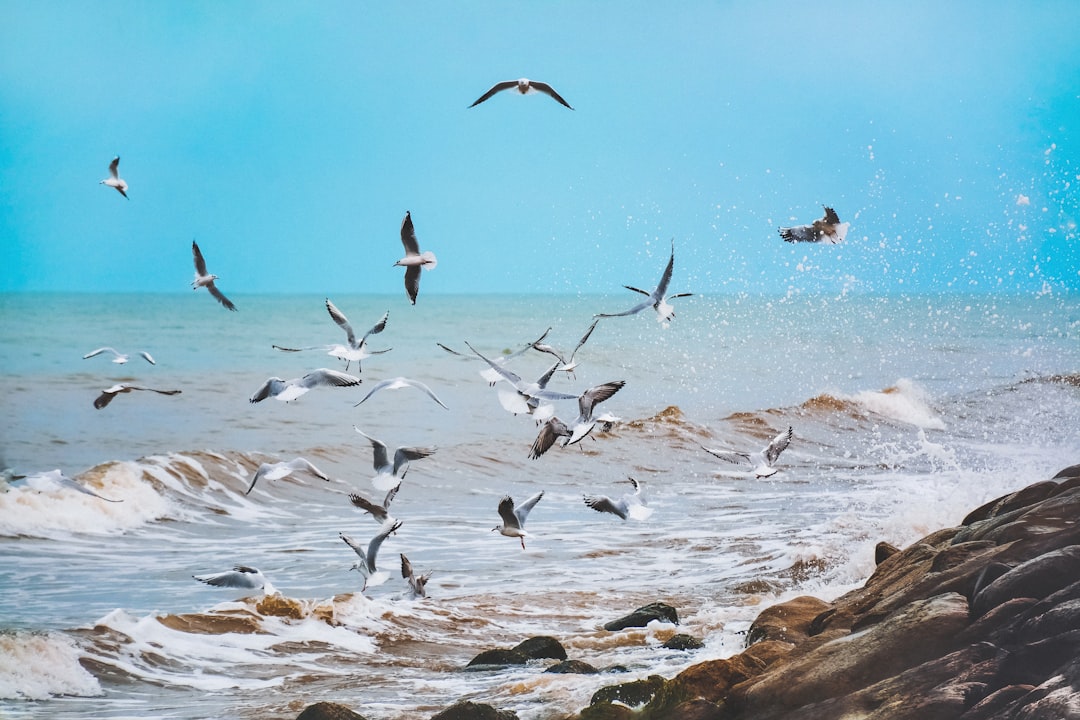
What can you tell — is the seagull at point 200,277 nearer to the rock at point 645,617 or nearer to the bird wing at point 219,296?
the bird wing at point 219,296

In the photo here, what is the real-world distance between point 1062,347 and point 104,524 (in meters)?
16.9

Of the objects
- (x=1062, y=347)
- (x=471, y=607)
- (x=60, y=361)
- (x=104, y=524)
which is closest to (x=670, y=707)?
(x=471, y=607)

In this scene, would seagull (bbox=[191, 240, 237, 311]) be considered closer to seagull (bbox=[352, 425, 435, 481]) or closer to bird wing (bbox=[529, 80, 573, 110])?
seagull (bbox=[352, 425, 435, 481])

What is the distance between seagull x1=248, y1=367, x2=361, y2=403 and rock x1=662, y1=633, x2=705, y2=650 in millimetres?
1531

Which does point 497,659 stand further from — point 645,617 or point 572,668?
point 645,617

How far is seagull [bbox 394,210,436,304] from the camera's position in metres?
3.71

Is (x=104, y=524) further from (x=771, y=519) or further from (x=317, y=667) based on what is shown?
(x=771, y=519)

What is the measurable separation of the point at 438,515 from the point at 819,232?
3.80 meters

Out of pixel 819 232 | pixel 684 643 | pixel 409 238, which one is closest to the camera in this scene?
pixel 409 238

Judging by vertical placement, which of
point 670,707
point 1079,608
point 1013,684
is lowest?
point 670,707

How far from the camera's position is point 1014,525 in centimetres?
313

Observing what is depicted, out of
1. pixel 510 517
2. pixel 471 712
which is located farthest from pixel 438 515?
pixel 471 712

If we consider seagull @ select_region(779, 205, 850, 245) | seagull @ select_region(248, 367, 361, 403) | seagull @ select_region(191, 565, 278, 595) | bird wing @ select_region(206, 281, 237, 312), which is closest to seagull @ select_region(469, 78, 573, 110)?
seagull @ select_region(779, 205, 850, 245)

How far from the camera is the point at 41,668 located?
3877 millimetres
